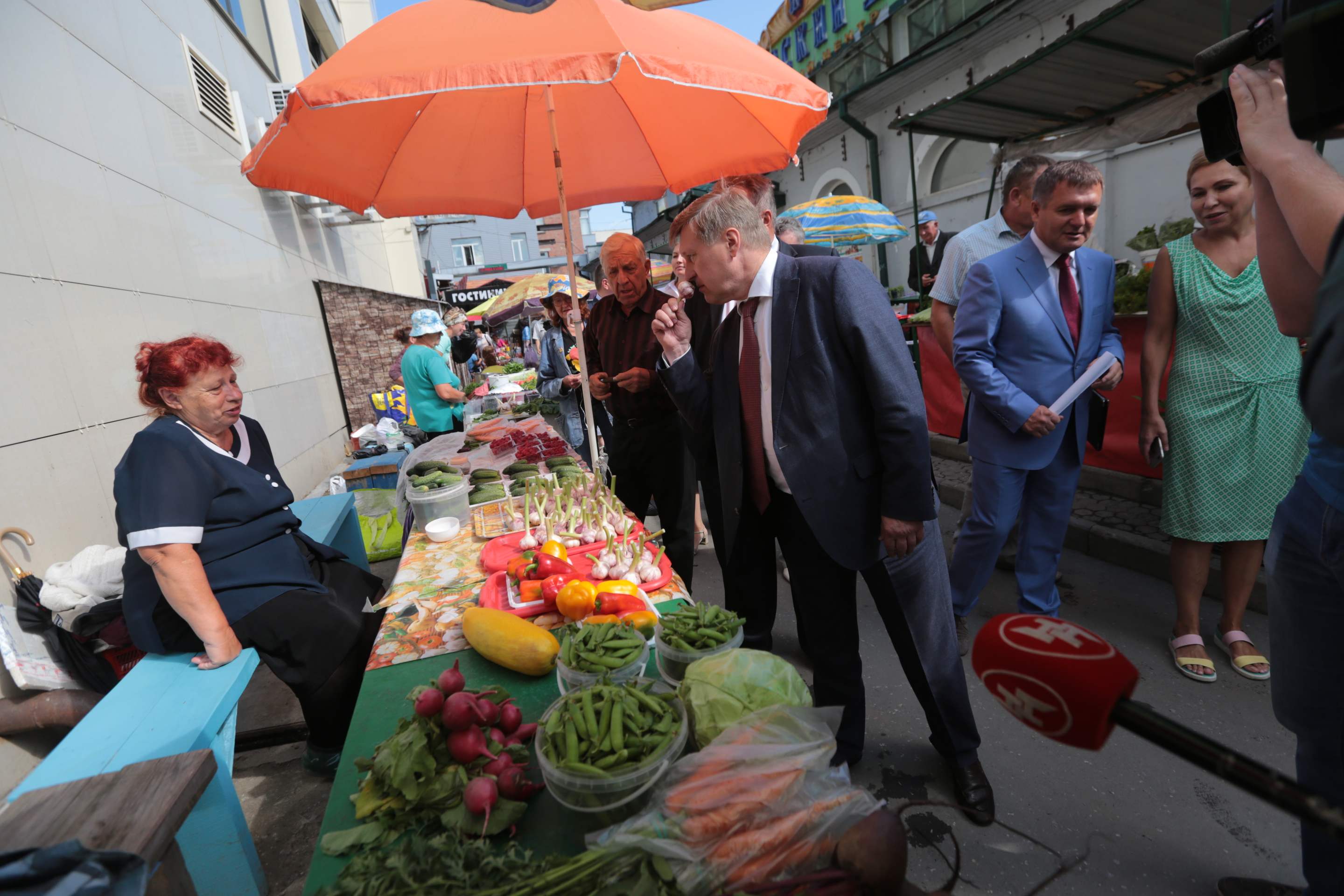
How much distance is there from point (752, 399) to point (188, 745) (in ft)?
7.60

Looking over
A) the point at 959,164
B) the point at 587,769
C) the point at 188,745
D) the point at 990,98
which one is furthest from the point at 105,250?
the point at 959,164

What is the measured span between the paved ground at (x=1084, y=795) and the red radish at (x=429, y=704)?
70.4 inches

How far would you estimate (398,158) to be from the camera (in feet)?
11.3

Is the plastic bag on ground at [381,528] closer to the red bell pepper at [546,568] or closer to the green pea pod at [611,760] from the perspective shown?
the red bell pepper at [546,568]

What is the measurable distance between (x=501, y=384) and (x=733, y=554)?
787 centimetres

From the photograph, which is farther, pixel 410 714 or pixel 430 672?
pixel 430 672

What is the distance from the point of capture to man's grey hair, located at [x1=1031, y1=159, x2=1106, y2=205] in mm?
2668

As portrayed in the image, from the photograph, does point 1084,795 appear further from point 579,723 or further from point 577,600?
point 579,723

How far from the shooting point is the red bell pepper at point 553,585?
82.5 inches

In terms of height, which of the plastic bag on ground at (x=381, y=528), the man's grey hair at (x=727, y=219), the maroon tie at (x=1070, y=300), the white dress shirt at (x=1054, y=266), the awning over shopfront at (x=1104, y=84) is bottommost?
the plastic bag on ground at (x=381, y=528)

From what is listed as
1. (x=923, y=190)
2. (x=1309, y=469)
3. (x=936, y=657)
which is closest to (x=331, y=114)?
(x=936, y=657)

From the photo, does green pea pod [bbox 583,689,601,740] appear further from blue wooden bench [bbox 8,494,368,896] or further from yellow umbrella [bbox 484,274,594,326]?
yellow umbrella [bbox 484,274,594,326]

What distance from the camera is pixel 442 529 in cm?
290

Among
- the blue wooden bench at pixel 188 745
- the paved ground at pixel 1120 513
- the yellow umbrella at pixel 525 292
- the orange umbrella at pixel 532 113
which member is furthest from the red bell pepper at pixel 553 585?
the yellow umbrella at pixel 525 292
